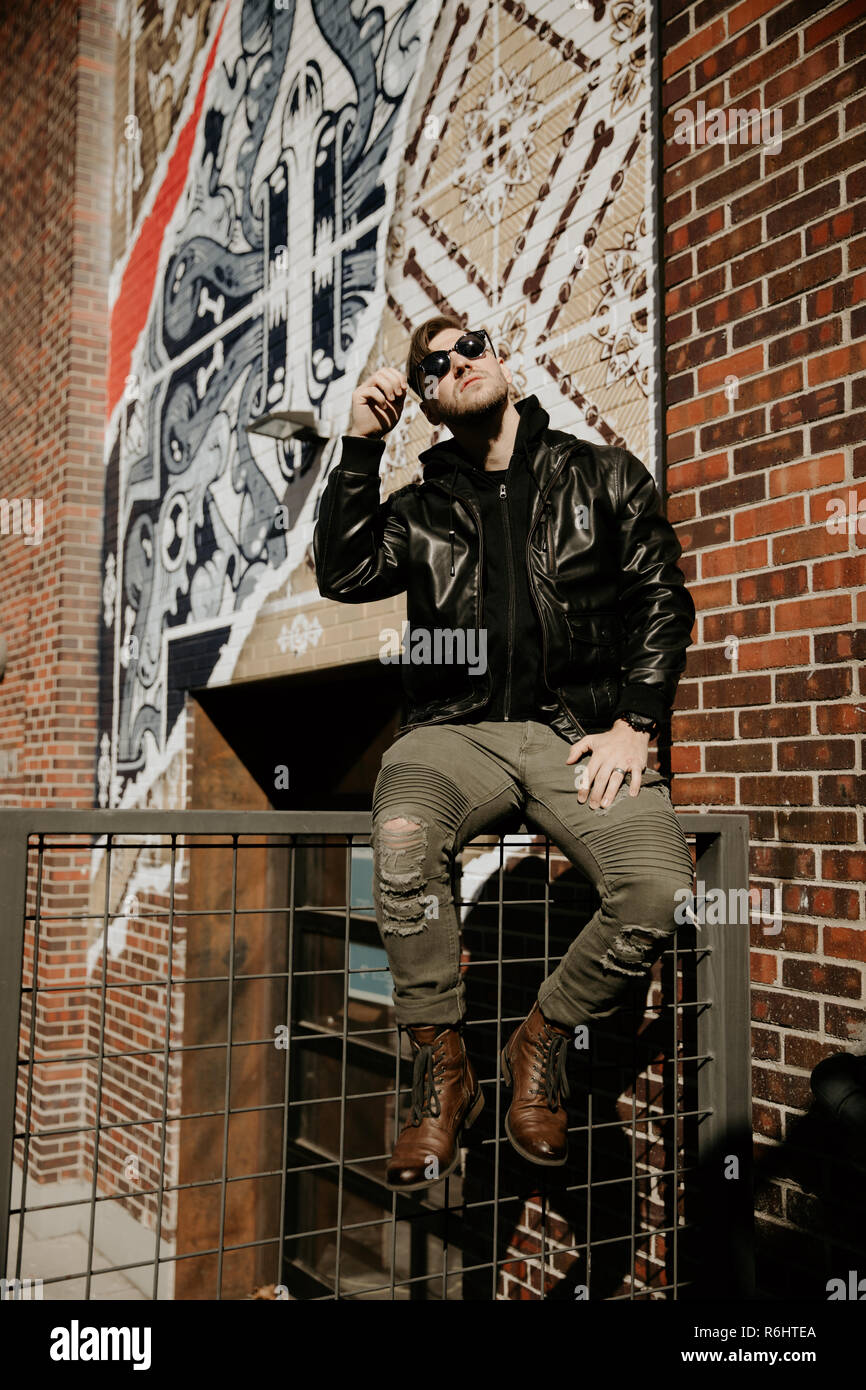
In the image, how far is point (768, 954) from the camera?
2838mm

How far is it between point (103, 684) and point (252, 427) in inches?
105

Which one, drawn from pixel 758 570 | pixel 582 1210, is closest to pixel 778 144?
pixel 758 570

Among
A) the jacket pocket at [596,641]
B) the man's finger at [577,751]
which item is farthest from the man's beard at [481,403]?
the man's finger at [577,751]

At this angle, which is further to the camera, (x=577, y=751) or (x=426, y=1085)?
(x=577, y=751)

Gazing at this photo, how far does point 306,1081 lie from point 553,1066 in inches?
146

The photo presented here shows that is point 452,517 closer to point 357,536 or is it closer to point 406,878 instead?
point 357,536

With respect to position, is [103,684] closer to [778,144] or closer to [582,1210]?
[582,1210]

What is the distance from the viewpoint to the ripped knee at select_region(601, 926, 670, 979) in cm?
226

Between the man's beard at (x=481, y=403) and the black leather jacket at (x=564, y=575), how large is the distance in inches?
5.7

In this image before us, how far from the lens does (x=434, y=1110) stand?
7.35ft

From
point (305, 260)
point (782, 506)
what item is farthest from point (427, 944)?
point (305, 260)

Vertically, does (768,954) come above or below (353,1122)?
above

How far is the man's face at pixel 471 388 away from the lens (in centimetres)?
265

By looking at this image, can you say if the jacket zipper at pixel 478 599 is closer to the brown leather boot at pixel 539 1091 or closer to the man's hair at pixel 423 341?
the man's hair at pixel 423 341
